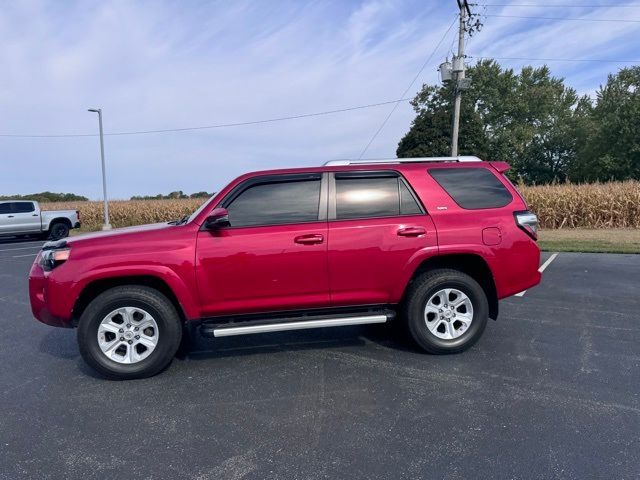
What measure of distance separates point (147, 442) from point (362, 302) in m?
2.14

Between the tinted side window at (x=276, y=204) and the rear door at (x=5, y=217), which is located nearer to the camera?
the tinted side window at (x=276, y=204)

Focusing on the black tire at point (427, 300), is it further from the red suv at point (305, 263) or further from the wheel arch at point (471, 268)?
the wheel arch at point (471, 268)

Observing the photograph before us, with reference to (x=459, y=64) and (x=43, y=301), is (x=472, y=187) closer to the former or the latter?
(x=43, y=301)

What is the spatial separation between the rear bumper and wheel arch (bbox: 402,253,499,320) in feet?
10.1

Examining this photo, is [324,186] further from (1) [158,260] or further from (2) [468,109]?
(2) [468,109]

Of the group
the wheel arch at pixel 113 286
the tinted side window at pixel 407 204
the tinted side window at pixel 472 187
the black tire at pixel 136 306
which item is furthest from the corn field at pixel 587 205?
the black tire at pixel 136 306

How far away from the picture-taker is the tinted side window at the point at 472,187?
14.7ft

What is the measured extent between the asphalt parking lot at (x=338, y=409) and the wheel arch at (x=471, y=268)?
524 mm

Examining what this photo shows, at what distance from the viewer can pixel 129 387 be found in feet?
12.6

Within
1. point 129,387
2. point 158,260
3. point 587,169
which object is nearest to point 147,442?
point 129,387

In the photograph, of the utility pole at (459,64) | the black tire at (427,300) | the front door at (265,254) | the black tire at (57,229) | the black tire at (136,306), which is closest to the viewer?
the black tire at (136,306)

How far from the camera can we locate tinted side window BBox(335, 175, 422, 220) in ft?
14.1

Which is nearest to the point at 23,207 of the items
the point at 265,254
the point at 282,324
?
the point at 265,254

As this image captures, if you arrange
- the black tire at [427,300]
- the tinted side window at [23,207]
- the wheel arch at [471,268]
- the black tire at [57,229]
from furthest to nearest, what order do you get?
1. the black tire at [57,229]
2. the tinted side window at [23,207]
3. the wheel arch at [471,268]
4. the black tire at [427,300]
